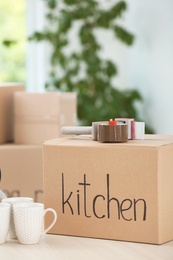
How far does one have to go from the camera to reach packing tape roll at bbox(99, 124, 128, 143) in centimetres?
158

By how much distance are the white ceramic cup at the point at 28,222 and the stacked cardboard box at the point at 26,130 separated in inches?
52.3

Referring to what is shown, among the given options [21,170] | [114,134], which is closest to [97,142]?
[114,134]

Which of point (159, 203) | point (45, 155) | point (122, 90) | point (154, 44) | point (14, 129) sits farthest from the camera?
point (122, 90)

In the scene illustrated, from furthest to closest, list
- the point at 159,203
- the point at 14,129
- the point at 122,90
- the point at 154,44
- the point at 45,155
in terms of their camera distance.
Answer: the point at 122,90
the point at 154,44
the point at 14,129
the point at 45,155
the point at 159,203

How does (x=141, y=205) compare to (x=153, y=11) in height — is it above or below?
below

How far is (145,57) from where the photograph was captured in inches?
181

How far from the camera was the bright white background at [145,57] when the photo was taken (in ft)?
14.1

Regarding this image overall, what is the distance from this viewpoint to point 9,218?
5.04 ft

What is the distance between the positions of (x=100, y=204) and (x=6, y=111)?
1.51m

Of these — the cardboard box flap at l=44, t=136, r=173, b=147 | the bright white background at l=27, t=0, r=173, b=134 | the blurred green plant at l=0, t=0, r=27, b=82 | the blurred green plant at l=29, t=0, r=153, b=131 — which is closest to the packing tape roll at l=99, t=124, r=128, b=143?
the cardboard box flap at l=44, t=136, r=173, b=147

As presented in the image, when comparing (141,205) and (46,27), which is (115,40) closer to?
(46,27)

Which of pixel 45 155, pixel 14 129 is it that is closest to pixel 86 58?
pixel 14 129

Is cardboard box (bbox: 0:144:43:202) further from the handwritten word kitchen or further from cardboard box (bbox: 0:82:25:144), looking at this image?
the handwritten word kitchen

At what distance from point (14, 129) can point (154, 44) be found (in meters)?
1.67
